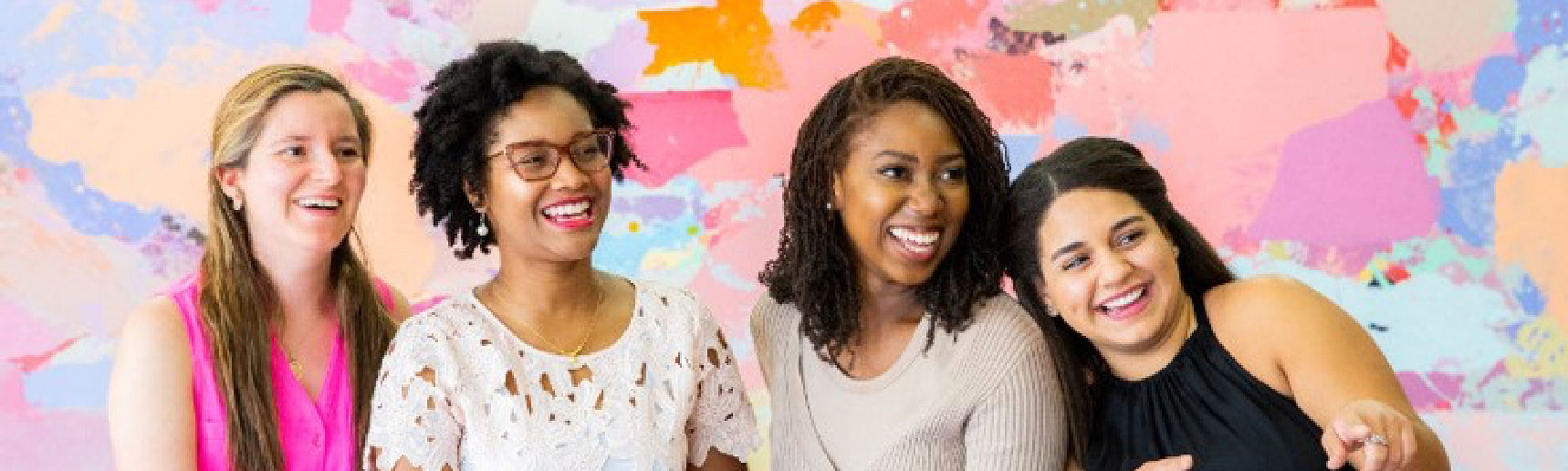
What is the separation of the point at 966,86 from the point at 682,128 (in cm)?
68

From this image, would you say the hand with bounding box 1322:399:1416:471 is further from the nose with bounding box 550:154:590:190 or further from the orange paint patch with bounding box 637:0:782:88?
the orange paint patch with bounding box 637:0:782:88

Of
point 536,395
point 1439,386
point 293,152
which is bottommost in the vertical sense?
point 1439,386

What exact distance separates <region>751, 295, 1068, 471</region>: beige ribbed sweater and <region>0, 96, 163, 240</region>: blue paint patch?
2.37 metres

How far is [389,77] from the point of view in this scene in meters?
3.76

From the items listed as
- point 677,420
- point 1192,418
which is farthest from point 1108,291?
point 677,420

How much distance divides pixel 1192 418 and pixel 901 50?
5.93ft

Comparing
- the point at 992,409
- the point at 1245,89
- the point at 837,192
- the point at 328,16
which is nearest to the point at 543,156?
the point at 837,192

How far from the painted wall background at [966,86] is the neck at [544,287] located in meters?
1.62

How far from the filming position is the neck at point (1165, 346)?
206 cm

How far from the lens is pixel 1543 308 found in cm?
361

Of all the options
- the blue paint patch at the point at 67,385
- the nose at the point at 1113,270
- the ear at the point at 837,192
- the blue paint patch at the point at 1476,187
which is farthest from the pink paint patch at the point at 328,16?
the blue paint patch at the point at 1476,187

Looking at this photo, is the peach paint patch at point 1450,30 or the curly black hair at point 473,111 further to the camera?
the peach paint patch at point 1450,30

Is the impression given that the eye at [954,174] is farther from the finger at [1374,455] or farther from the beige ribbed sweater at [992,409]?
the finger at [1374,455]

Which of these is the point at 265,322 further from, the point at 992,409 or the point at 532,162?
the point at 992,409
